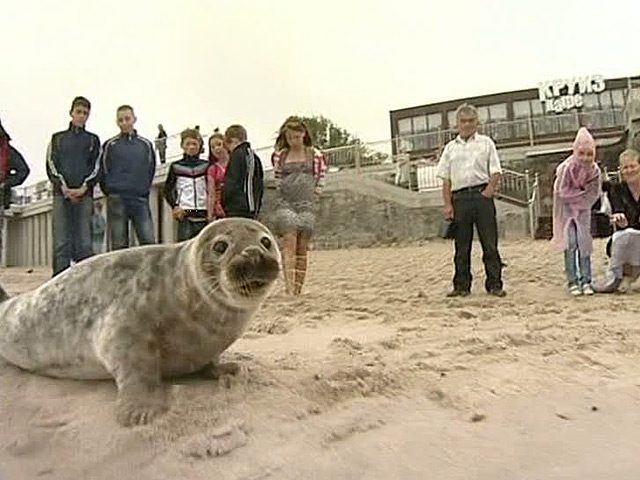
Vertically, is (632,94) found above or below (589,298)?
above

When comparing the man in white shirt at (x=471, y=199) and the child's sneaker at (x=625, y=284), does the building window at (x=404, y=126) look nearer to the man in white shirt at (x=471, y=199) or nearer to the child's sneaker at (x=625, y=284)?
the man in white shirt at (x=471, y=199)

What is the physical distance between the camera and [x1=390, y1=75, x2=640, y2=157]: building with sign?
3003 centimetres

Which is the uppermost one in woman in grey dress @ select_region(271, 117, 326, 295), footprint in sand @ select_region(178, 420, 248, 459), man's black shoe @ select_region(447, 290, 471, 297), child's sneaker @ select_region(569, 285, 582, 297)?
woman in grey dress @ select_region(271, 117, 326, 295)

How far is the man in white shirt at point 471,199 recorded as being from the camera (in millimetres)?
6266

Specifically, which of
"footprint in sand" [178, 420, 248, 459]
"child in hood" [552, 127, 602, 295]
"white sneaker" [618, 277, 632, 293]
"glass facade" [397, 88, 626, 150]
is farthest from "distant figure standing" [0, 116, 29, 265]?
"glass facade" [397, 88, 626, 150]

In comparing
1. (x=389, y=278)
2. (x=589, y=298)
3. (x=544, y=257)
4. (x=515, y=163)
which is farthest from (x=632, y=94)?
(x=589, y=298)

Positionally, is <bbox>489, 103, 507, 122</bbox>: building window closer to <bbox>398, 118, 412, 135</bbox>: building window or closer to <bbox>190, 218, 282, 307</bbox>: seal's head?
<bbox>398, 118, 412, 135</bbox>: building window

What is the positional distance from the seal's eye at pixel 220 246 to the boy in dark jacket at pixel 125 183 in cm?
398

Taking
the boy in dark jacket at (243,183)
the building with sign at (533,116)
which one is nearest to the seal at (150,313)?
the boy in dark jacket at (243,183)

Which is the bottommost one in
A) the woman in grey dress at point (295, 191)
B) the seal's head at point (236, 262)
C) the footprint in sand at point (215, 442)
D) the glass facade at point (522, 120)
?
the footprint in sand at point (215, 442)

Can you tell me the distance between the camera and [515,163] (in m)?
27.5

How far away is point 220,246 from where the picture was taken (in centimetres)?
282

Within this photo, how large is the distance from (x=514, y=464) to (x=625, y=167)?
17.2ft

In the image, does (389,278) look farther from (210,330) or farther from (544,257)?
(210,330)
